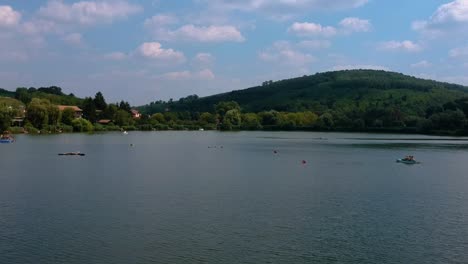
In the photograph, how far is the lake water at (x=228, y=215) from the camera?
20969 mm

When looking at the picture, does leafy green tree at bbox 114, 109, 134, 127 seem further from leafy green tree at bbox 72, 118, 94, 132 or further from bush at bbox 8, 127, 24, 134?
bush at bbox 8, 127, 24, 134

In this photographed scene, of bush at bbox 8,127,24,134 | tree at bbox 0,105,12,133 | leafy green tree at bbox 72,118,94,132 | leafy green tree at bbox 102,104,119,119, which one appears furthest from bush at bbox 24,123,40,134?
leafy green tree at bbox 102,104,119,119

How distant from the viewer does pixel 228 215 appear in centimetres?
2772

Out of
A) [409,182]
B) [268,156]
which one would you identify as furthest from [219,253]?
[268,156]

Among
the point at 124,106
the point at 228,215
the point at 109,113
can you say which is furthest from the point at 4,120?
the point at 228,215

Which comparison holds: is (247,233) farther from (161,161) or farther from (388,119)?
(388,119)

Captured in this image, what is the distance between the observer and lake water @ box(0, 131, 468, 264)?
21.0 meters

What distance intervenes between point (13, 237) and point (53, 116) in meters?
114

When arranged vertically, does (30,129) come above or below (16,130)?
above

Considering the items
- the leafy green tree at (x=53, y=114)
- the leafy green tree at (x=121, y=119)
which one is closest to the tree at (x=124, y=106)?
the leafy green tree at (x=121, y=119)

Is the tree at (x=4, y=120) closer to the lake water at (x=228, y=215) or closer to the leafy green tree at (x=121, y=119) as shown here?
the leafy green tree at (x=121, y=119)

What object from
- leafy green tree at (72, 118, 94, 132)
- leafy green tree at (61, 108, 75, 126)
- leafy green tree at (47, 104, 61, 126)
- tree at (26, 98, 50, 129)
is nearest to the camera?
tree at (26, 98, 50, 129)

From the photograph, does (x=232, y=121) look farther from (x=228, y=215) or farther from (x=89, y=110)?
(x=228, y=215)

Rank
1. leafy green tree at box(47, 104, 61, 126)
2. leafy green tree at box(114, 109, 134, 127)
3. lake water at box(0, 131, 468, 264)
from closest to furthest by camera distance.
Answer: lake water at box(0, 131, 468, 264), leafy green tree at box(47, 104, 61, 126), leafy green tree at box(114, 109, 134, 127)
